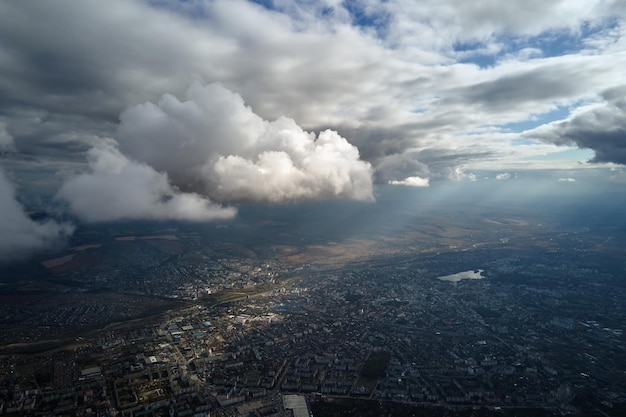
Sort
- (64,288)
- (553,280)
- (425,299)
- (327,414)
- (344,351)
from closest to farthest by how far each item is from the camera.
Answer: (327,414)
(344,351)
(425,299)
(64,288)
(553,280)

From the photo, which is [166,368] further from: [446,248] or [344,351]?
[446,248]

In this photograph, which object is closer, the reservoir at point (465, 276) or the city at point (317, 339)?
the city at point (317, 339)

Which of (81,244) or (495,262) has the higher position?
(81,244)

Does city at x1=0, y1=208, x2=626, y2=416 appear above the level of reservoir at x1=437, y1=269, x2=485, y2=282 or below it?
above

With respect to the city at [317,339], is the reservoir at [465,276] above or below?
below

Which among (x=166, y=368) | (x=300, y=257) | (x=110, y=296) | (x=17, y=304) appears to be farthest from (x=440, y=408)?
(x=300, y=257)

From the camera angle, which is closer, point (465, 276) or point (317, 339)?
point (317, 339)

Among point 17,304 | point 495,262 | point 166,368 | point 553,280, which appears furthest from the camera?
point 495,262

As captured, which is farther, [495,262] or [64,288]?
[495,262]

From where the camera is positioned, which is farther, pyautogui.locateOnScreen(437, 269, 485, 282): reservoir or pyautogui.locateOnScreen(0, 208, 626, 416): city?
pyautogui.locateOnScreen(437, 269, 485, 282): reservoir

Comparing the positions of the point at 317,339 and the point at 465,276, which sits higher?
the point at 317,339
